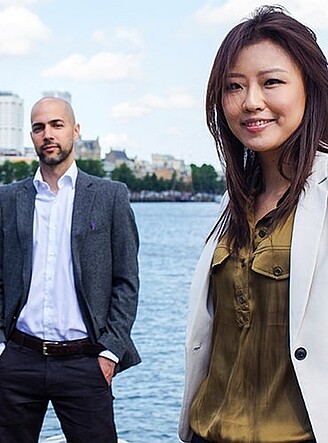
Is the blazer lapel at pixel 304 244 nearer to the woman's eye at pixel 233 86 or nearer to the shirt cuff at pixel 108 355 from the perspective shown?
the woman's eye at pixel 233 86

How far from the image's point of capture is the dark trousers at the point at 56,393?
3.54 metres

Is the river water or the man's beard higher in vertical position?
the man's beard

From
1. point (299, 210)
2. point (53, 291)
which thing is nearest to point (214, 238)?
point (299, 210)

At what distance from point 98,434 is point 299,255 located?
2.16 meters

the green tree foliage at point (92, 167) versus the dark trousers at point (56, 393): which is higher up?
the dark trousers at point (56, 393)

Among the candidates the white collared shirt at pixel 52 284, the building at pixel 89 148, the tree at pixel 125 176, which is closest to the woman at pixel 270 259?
the white collared shirt at pixel 52 284

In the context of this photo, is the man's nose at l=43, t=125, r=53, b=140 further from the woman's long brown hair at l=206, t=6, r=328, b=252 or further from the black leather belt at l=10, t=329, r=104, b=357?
the woman's long brown hair at l=206, t=6, r=328, b=252

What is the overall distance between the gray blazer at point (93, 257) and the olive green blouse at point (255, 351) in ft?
5.74

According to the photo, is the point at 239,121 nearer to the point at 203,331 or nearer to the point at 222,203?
the point at 222,203

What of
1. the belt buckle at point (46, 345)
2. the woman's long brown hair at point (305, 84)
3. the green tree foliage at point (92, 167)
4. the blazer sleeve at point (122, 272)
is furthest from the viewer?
the green tree foliage at point (92, 167)

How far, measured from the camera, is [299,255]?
167 centimetres

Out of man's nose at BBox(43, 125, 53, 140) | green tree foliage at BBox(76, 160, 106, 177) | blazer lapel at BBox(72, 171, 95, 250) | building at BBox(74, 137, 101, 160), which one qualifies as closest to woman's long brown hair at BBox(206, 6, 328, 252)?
blazer lapel at BBox(72, 171, 95, 250)

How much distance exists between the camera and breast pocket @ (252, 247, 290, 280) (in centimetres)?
169

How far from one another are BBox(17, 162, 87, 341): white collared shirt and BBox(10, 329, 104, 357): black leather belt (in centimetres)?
2
